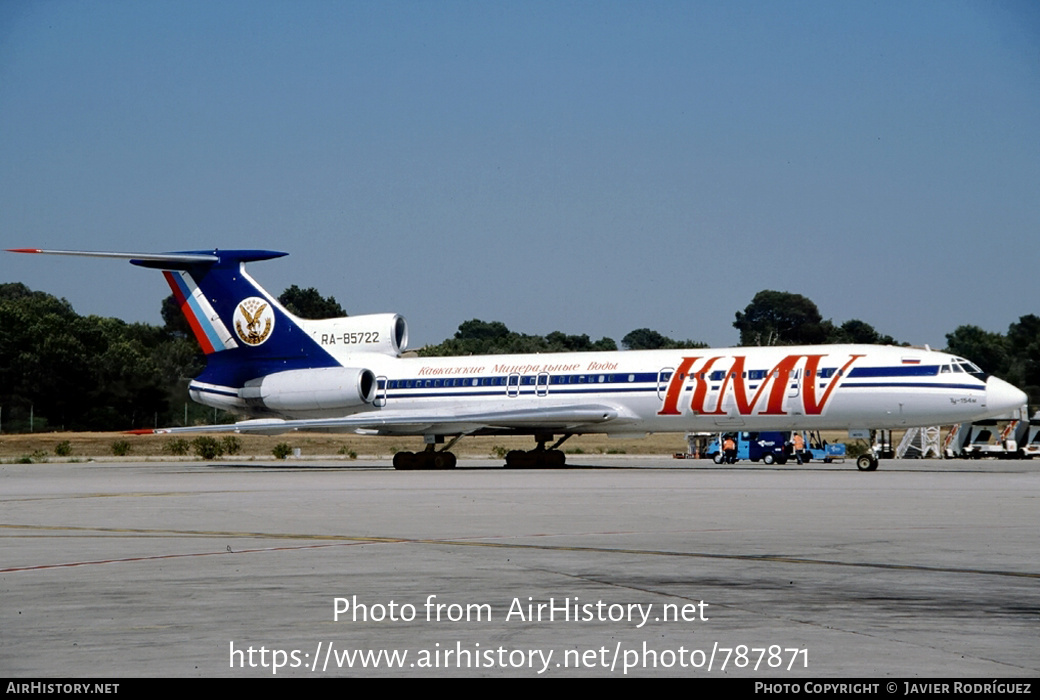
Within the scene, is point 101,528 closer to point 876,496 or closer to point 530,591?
point 530,591

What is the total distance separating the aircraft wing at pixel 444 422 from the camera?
38.8 metres

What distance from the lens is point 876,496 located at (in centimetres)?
2256

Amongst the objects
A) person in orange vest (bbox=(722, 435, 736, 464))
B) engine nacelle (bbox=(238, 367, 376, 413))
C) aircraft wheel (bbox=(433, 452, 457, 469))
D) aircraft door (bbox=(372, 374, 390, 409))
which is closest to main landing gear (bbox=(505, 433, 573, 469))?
aircraft wheel (bbox=(433, 452, 457, 469))

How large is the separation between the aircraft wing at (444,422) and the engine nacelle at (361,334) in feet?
9.44

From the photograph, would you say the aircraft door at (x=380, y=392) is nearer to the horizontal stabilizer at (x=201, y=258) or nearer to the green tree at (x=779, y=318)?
the horizontal stabilizer at (x=201, y=258)

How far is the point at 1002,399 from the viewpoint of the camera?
34.2 meters

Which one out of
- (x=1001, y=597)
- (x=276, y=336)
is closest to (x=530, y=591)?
(x=1001, y=597)

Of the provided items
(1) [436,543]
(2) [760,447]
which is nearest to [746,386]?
(2) [760,447]

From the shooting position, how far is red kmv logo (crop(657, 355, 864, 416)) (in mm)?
35750

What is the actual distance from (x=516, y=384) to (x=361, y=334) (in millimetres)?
6868

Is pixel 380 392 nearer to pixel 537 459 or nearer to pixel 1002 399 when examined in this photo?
pixel 537 459

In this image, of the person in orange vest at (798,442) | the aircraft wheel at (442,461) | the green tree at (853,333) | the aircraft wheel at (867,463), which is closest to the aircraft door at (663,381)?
the aircraft wheel at (867,463)

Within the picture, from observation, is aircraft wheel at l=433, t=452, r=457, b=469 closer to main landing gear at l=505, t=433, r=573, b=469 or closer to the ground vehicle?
main landing gear at l=505, t=433, r=573, b=469

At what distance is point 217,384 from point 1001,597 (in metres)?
37.4
